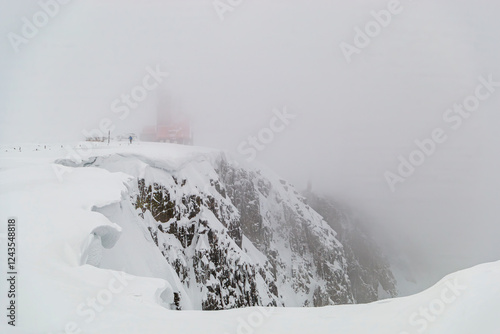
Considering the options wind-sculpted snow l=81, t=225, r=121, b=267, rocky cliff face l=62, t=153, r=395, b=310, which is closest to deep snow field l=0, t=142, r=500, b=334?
wind-sculpted snow l=81, t=225, r=121, b=267

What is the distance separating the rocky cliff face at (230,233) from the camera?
43.2 metres

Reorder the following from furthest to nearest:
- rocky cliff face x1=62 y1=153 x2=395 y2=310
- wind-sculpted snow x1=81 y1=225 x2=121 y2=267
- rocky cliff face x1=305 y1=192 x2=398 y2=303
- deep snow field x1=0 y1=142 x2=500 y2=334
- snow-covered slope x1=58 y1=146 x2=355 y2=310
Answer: rocky cliff face x1=305 y1=192 x2=398 y2=303
rocky cliff face x1=62 y1=153 x2=395 y2=310
snow-covered slope x1=58 y1=146 x2=355 y2=310
wind-sculpted snow x1=81 y1=225 x2=121 y2=267
deep snow field x1=0 y1=142 x2=500 y2=334

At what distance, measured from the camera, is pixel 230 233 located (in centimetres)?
6494

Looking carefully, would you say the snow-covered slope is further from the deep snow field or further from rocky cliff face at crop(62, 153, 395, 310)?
the deep snow field

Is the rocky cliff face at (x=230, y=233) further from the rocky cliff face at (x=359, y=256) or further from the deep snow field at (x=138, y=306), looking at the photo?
the rocky cliff face at (x=359, y=256)

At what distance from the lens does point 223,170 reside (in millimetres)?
79438

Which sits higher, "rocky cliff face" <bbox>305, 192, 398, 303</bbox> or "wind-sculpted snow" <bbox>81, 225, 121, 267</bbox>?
"wind-sculpted snow" <bbox>81, 225, 121, 267</bbox>

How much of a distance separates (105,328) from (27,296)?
5.97 ft

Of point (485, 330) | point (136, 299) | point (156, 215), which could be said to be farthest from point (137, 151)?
point (485, 330)

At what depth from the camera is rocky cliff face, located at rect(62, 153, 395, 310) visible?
4325 centimetres

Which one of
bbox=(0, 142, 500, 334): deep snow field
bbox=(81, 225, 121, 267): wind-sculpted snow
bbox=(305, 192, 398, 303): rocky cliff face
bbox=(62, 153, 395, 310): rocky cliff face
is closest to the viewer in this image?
bbox=(0, 142, 500, 334): deep snow field

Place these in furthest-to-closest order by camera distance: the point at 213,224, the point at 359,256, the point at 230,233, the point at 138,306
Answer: the point at 359,256, the point at 230,233, the point at 213,224, the point at 138,306

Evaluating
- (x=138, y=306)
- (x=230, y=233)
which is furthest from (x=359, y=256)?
(x=138, y=306)

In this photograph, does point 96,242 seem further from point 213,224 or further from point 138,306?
point 213,224
